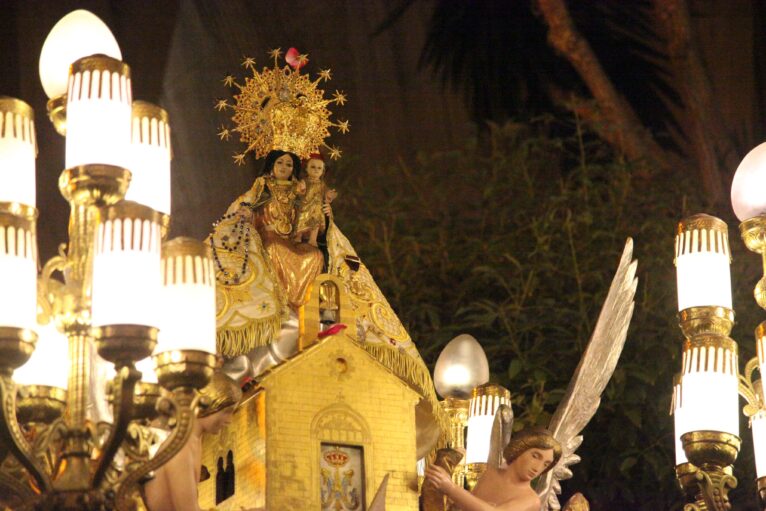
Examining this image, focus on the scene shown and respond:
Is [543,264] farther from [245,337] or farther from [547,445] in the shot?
[547,445]

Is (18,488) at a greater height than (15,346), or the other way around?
(15,346)

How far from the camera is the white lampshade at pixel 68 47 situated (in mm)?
6188

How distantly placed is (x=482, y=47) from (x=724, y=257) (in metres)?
5.92

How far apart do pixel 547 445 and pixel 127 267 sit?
225 cm

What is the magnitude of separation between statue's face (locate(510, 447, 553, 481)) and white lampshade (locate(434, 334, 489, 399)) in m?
0.87

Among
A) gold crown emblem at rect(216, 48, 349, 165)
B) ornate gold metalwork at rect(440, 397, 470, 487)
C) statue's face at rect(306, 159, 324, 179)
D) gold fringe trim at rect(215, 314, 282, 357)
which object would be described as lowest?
ornate gold metalwork at rect(440, 397, 470, 487)

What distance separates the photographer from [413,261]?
12.6 meters

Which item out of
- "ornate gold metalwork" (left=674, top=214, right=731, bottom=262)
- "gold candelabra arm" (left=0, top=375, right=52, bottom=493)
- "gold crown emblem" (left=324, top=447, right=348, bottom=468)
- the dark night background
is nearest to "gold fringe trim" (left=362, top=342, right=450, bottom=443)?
"gold crown emblem" (left=324, top=447, right=348, bottom=468)

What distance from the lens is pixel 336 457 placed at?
22.9ft

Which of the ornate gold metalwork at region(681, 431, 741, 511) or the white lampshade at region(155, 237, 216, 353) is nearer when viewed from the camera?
the white lampshade at region(155, 237, 216, 353)

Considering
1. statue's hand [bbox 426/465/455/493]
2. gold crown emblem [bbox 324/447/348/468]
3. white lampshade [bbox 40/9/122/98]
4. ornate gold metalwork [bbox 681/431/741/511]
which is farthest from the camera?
ornate gold metalwork [bbox 681/431/741/511]

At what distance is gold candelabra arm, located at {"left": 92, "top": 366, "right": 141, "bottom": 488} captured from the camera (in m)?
5.30

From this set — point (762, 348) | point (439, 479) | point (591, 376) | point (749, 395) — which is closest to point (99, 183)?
point (439, 479)

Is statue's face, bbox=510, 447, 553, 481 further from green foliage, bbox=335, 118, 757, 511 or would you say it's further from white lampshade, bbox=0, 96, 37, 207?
green foliage, bbox=335, 118, 757, 511
